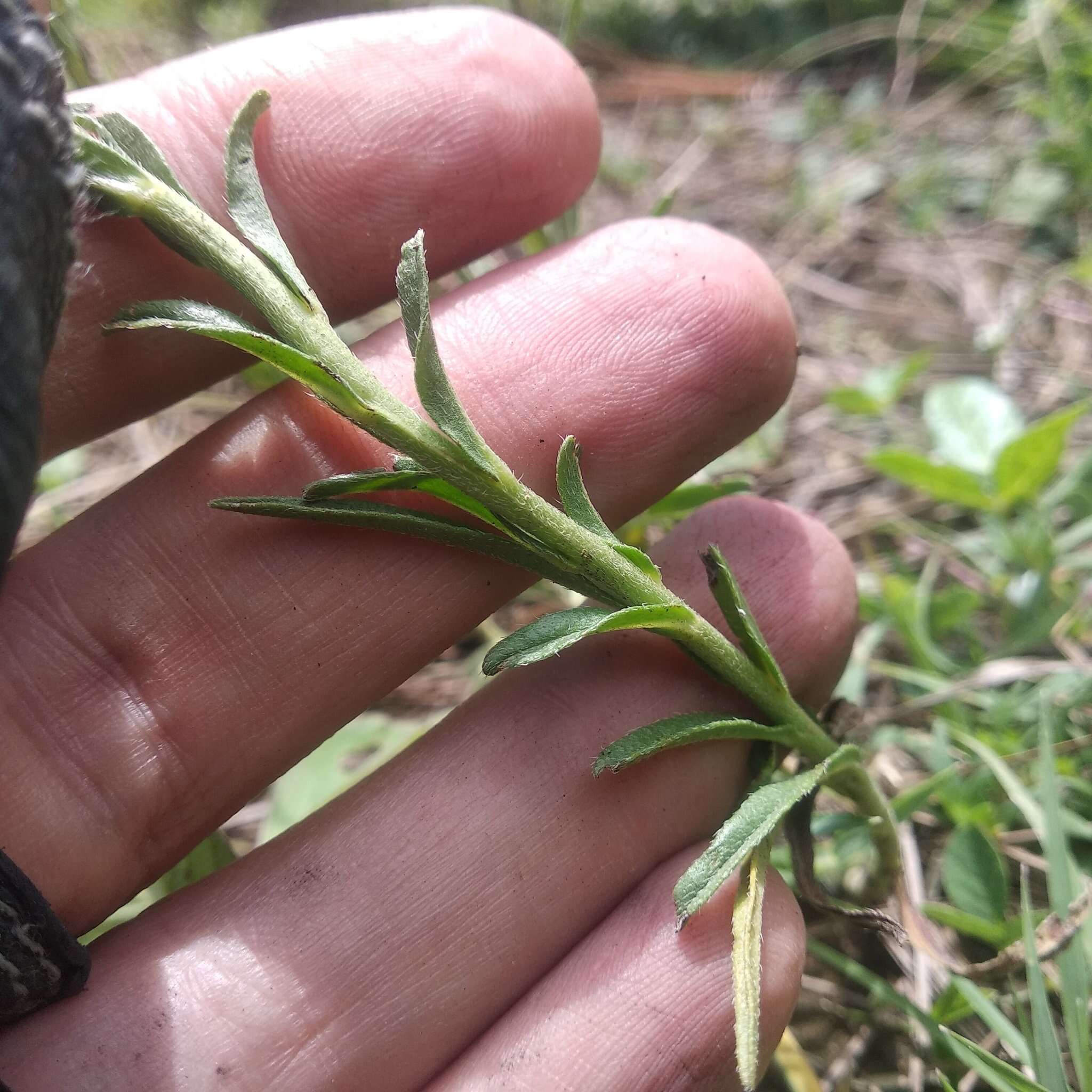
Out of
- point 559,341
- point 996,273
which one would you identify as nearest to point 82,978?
point 559,341

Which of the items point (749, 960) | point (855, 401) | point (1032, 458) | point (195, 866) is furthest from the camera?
point (855, 401)

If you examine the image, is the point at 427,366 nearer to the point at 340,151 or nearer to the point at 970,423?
the point at 340,151

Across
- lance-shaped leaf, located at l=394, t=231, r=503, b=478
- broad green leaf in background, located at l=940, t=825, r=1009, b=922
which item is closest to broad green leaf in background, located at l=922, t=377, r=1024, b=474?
broad green leaf in background, located at l=940, t=825, r=1009, b=922

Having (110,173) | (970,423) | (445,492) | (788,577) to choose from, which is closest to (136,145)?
(110,173)

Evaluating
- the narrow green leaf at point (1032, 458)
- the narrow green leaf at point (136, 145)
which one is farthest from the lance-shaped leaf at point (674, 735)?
the narrow green leaf at point (136, 145)

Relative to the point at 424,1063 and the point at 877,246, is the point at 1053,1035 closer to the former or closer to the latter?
the point at 424,1063

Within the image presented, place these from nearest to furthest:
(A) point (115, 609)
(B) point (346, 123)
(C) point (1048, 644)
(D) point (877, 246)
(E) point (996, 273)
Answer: (A) point (115, 609) → (B) point (346, 123) → (C) point (1048, 644) → (E) point (996, 273) → (D) point (877, 246)
